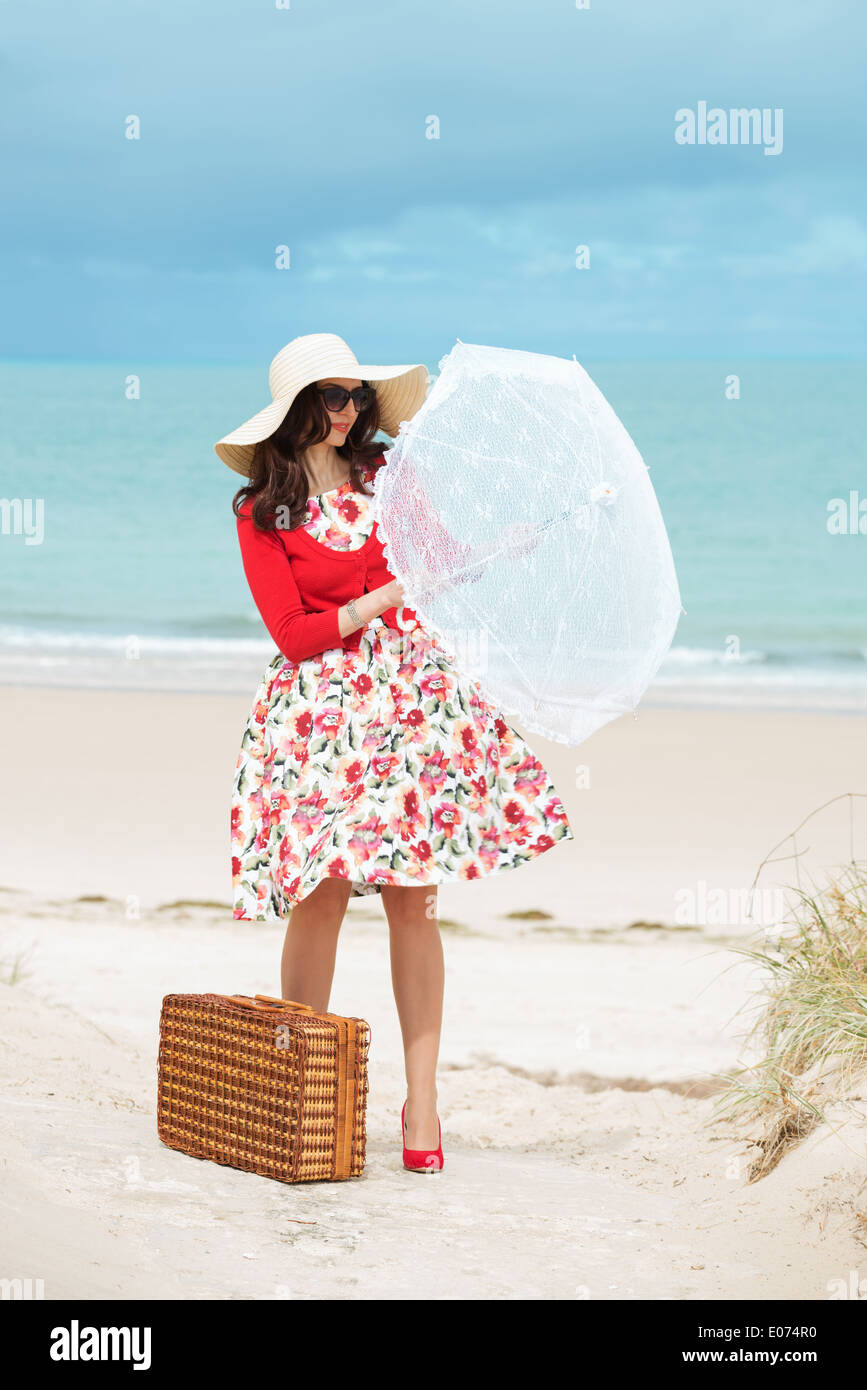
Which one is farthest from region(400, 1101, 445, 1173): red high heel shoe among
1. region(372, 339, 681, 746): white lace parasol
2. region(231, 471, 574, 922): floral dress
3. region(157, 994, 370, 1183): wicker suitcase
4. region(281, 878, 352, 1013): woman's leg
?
region(372, 339, 681, 746): white lace parasol

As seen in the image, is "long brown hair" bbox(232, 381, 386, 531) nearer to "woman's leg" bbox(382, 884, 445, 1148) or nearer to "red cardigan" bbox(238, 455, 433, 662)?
"red cardigan" bbox(238, 455, 433, 662)

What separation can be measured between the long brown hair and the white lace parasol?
235 millimetres

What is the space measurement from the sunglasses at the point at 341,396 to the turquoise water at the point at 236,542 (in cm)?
50

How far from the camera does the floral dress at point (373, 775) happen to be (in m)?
3.46

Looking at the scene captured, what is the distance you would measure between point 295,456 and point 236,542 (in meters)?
21.9

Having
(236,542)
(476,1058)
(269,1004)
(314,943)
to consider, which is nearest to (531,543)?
(314,943)

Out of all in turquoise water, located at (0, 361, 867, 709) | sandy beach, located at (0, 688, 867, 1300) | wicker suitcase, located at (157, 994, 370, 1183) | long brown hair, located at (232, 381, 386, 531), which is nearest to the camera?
sandy beach, located at (0, 688, 867, 1300)

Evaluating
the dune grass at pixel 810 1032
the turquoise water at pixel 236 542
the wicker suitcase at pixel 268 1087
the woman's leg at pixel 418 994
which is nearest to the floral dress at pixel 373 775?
the woman's leg at pixel 418 994

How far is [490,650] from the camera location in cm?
345

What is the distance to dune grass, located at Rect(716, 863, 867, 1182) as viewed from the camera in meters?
3.64
